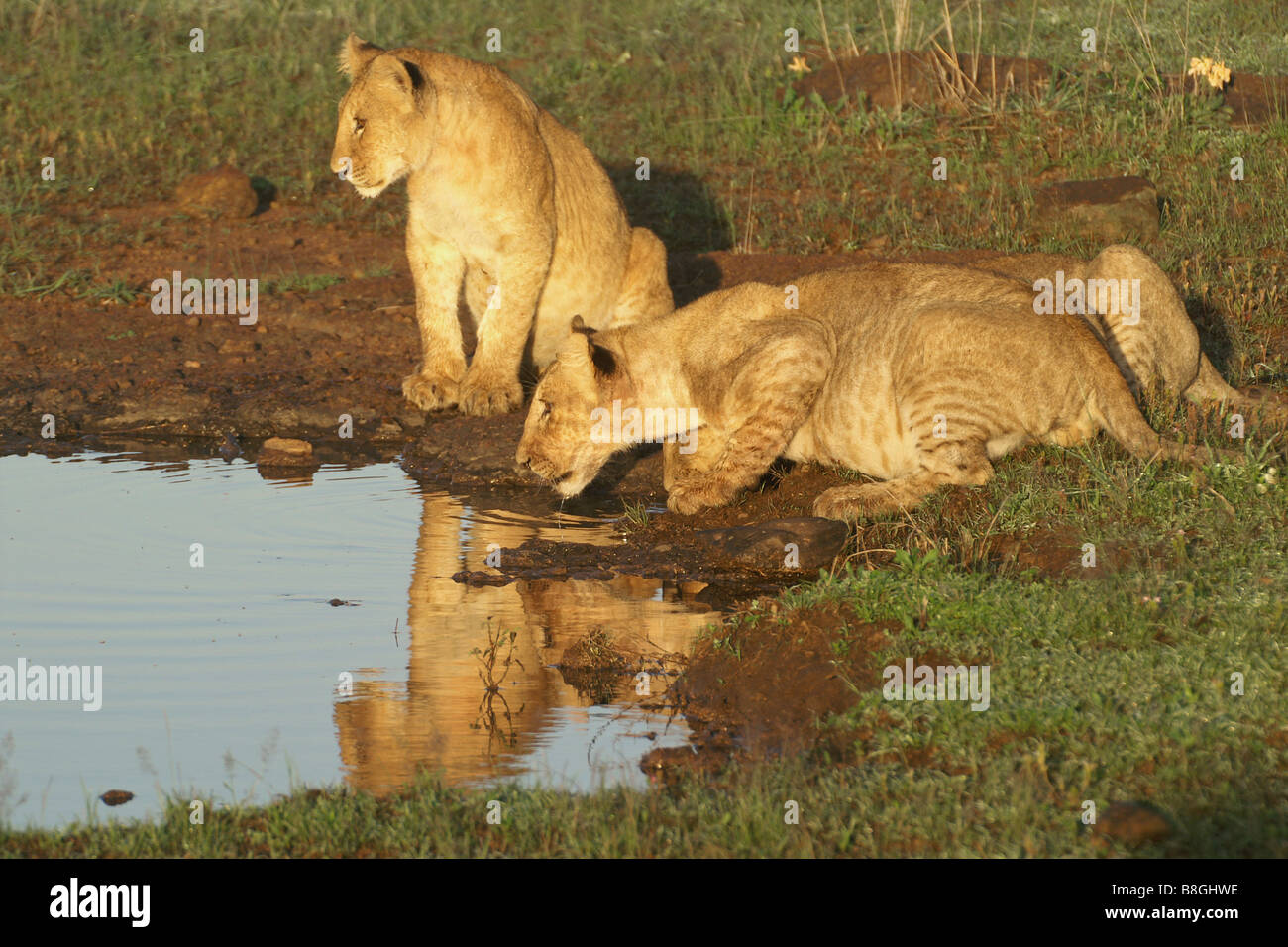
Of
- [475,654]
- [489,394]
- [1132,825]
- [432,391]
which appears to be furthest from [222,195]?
[1132,825]

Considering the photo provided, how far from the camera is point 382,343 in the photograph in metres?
10.4

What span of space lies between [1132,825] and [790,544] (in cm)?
291

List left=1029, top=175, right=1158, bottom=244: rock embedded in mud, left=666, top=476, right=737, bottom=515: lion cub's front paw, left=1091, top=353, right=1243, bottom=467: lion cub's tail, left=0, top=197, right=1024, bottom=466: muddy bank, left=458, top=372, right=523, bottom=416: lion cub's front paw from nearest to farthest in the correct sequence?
1. left=1091, top=353, right=1243, bottom=467: lion cub's tail
2. left=666, top=476, right=737, bottom=515: lion cub's front paw
3. left=458, top=372, right=523, bottom=416: lion cub's front paw
4. left=0, top=197, right=1024, bottom=466: muddy bank
5. left=1029, top=175, right=1158, bottom=244: rock embedded in mud

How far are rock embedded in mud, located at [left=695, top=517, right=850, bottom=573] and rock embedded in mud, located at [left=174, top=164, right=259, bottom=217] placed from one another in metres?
7.39

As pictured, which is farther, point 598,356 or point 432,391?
point 432,391

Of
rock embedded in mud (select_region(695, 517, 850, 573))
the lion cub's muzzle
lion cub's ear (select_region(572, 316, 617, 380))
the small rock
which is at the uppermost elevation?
lion cub's ear (select_region(572, 316, 617, 380))

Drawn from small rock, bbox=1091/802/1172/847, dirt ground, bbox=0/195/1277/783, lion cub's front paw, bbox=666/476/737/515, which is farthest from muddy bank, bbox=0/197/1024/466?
small rock, bbox=1091/802/1172/847

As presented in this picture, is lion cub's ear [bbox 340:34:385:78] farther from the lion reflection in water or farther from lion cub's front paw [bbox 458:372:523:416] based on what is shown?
the lion reflection in water

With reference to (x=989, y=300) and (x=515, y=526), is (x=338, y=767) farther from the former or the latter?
(x=989, y=300)

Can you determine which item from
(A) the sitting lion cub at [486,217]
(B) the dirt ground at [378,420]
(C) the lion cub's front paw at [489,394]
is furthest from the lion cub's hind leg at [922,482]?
(A) the sitting lion cub at [486,217]

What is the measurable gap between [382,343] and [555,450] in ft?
10.6

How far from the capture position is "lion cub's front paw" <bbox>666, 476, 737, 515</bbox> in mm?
7285

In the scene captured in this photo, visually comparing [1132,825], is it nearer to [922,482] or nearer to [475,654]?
[475,654]

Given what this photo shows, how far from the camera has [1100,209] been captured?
11.2 metres
